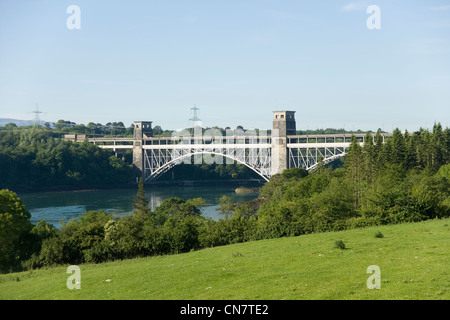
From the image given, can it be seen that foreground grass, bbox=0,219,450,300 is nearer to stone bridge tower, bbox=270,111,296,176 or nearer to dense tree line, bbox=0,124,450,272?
dense tree line, bbox=0,124,450,272

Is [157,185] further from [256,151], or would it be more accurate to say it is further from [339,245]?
[339,245]

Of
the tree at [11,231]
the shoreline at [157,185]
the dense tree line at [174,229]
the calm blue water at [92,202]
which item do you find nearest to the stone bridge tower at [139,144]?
the shoreline at [157,185]

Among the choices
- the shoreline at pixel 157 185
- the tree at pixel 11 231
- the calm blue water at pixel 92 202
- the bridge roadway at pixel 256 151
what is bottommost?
the calm blue water at pixel 92 202

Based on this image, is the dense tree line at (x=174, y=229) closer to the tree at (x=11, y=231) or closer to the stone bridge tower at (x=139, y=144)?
the tree at (x=11, y=231)

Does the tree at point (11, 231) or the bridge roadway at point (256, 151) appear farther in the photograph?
the bridge roadway at point (256, 151)

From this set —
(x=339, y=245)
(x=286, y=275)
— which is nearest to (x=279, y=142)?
(x=339, y=245)
